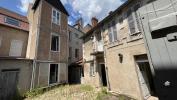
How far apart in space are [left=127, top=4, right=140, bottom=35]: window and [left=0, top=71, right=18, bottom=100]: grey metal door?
9297mm

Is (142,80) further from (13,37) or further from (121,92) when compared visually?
(13,37)

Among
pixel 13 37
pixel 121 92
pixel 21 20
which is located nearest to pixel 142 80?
pixel 121 92

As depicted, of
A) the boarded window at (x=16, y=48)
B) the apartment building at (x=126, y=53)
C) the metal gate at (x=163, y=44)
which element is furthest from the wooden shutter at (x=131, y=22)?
the boarded window at (x=16, y=48)

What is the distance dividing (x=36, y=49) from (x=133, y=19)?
28.4 feet

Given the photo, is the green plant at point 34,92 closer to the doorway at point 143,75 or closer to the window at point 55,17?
the window at point 55,17

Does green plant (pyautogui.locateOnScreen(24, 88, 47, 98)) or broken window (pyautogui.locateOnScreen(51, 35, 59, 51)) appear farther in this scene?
broken window (pyautogui.locateOnScreen(51, 35, 59, 51))

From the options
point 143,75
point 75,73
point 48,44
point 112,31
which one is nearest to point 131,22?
point 112,31

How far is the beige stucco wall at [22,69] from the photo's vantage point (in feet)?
26.6

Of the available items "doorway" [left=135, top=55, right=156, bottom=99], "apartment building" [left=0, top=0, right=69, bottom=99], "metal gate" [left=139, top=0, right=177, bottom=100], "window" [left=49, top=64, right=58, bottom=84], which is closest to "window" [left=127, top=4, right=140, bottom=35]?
"doorway" [left=135, top=55, right=156, bottom=99]

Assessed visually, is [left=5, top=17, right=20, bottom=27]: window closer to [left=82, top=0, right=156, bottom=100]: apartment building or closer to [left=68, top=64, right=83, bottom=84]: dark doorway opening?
[left=68, top=64, right=83, bottom=84]: dark doorway opening

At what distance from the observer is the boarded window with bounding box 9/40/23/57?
11.0 metres

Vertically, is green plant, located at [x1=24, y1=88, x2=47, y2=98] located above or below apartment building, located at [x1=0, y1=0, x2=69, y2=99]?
below

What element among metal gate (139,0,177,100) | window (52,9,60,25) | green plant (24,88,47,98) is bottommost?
green plant (24,88,47,98)

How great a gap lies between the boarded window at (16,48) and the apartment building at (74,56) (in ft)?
23.5
